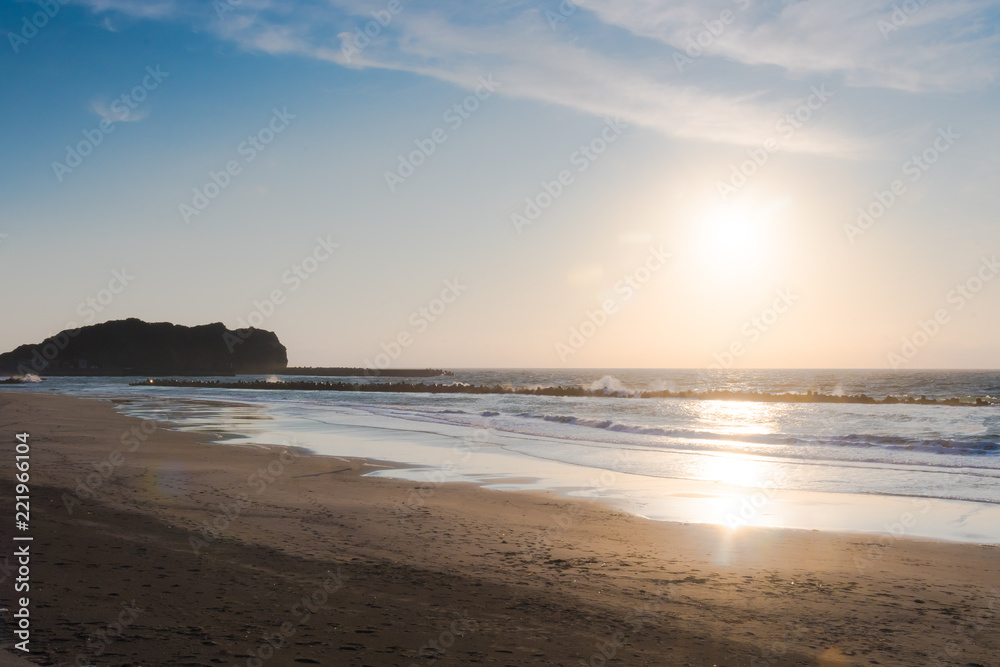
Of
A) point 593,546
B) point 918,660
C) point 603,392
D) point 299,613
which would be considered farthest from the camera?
point 603,392

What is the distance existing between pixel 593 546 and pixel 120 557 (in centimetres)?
581

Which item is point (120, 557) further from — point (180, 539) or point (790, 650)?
point (790, 650)

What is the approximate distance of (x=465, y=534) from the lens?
9547mm

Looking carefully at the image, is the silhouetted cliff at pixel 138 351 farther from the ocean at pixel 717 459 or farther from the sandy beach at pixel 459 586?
the sandy beach at pixel 459 586

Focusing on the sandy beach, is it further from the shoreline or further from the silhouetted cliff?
the silhouetted cliff

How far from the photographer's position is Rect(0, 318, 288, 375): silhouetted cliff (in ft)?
486

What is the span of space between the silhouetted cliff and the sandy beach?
15491cm

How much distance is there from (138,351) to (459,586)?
167 meters

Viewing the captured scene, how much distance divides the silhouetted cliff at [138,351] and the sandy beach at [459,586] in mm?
154907

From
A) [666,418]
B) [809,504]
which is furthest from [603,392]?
[809,504]
